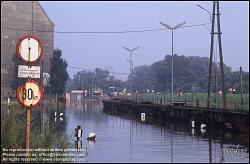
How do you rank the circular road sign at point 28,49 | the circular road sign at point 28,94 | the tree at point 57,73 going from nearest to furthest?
1. the circular road sign at point 28,94
2. the circular road sign at point 28,49
3. the tree at point 57,73

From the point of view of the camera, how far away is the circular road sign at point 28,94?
32.3 ft

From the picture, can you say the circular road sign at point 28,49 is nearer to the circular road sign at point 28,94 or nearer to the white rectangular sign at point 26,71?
the white rectangular sign at point 26,71

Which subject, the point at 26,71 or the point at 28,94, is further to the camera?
the point at 26,71

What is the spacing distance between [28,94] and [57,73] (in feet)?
239

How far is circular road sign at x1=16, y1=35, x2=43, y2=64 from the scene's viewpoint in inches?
397

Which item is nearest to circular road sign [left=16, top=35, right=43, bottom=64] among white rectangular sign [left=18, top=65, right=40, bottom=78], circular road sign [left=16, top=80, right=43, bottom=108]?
white rectangular sign [left=18, top=65, right=40, bottom=78]

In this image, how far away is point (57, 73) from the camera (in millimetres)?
82125

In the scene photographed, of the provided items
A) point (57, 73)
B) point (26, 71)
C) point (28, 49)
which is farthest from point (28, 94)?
point (57, 73)

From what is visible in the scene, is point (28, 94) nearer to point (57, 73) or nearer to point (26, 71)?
point (26, 71)

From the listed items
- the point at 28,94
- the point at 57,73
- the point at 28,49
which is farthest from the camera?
the point at 57,73

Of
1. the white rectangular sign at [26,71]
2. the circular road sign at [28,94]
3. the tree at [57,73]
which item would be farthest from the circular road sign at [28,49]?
the tree at [57,73]

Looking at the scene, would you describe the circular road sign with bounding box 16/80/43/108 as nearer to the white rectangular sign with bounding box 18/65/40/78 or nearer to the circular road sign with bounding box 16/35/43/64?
the white rectangular sign with bounding box 18/65/40/78

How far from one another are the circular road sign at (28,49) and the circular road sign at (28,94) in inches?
20.8

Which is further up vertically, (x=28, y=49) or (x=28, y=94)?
(x=28, y=49)
